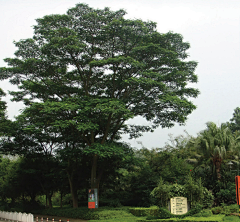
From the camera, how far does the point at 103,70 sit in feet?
86.7

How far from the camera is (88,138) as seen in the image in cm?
2736

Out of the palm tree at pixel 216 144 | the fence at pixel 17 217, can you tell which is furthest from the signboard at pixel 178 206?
the fence at pixel 17 217

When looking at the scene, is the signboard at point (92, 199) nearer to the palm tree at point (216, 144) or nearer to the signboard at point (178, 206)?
the signboard at point (178, 206)

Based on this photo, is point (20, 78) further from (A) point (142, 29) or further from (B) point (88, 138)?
(A) point (142, 29)

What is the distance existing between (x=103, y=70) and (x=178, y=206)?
551 inches

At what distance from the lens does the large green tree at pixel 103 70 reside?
73.4 ft

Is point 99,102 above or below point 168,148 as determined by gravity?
above

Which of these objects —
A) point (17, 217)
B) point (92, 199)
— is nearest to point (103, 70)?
point (92, 199)

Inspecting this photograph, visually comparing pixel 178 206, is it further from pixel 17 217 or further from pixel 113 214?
pixel 17 217

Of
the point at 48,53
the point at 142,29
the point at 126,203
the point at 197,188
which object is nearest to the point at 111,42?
the point at 142,29

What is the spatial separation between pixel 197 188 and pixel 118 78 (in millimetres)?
11947

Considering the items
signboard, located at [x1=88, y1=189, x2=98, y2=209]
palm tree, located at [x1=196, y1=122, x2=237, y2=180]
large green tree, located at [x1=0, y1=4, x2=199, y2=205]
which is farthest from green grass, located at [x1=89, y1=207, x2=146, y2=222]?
palm tree, located at [x1=196, y1=122, x2=237, y2=180]

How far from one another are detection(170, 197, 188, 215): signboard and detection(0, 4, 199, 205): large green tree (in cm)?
644

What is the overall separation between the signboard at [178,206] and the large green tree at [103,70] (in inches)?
254
